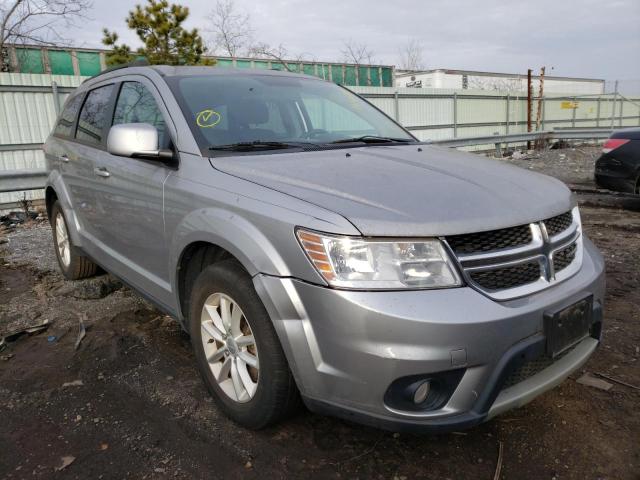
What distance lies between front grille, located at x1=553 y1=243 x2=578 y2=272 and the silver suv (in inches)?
0.4

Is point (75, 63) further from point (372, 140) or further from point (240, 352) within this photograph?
point (240, 352)

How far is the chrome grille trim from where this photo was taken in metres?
1.84

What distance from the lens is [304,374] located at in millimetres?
1897

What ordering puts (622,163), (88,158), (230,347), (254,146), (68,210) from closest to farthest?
(230,347) < (254,146) < (88,158) < (68,210) < (622,163)

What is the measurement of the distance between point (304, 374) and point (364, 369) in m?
0.26

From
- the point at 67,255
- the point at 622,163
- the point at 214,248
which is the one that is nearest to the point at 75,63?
the point at 67,255

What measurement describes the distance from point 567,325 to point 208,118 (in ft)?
6.57

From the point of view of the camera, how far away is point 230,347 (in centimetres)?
232

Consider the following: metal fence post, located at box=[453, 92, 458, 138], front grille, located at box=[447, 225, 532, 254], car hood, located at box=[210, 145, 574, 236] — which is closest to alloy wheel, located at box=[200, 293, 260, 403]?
car hood, located at box=[210, 145, 574, 236]

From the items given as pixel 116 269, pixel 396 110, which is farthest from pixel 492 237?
pixel 396 110

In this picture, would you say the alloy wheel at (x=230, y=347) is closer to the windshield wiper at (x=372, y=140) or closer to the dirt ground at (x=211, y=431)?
the dirt ground at (x=211, y=431)

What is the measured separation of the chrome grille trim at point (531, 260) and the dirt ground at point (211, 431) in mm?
748

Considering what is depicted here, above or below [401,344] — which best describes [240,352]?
below

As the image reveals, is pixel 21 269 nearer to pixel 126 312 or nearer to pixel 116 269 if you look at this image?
pixel 126 312
